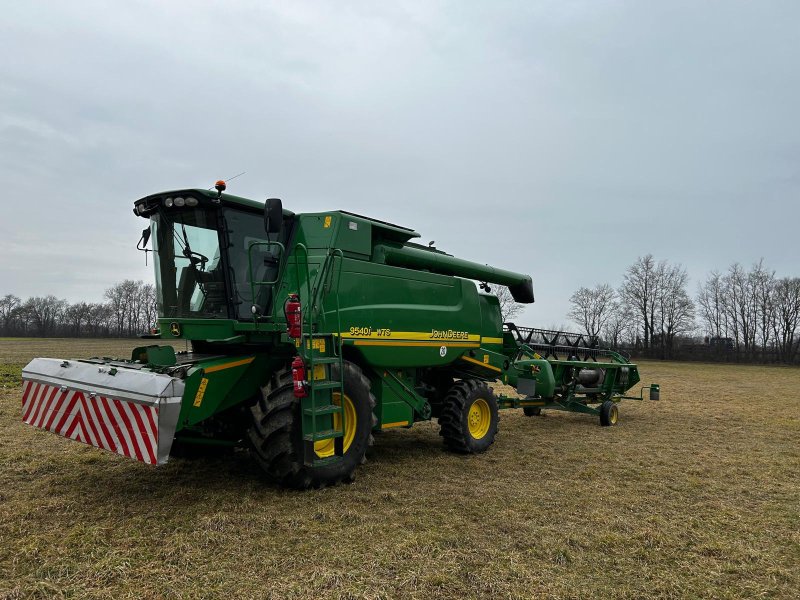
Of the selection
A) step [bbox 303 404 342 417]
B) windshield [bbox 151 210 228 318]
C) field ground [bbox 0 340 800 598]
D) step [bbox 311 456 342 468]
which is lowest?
field ground [bbox 0 340 800 598]

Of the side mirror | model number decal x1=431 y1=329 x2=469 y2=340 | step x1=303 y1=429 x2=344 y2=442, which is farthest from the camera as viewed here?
model number decal x1=431 y1=329 x2=469 y2=340

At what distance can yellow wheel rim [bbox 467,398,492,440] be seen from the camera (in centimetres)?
766

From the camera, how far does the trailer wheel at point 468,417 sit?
7206mm

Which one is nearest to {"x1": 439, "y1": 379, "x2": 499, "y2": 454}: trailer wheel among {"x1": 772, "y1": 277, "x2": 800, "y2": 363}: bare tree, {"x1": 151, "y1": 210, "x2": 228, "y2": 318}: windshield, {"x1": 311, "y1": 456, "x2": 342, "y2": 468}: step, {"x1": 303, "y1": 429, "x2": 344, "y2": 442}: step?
{"x1": 311, "y1": 456, "x2": 342, "y2": 468}: step

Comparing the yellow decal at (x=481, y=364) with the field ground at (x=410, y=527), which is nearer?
the field ground at (x=410, y=527)

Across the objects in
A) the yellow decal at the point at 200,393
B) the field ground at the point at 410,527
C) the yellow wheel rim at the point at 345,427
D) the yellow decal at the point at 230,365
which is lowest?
the field ground at the point at 410,527

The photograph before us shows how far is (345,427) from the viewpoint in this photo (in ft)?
18.3

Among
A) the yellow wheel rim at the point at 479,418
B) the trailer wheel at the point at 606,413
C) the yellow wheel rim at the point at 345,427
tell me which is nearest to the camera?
the yellow wheel rim at the point at 345,427

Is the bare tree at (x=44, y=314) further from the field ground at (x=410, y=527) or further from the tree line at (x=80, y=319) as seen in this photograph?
the field ground at (x=410, y=527)

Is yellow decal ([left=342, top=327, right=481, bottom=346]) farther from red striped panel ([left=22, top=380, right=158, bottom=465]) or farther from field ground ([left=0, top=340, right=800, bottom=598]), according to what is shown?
red striped panel ([left=22, top=380, right=158, bottom=465])

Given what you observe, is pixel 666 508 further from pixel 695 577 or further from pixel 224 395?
pixel 224 395

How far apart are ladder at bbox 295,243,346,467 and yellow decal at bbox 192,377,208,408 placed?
0.85 meters

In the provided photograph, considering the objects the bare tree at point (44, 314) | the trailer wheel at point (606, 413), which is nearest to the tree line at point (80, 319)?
the bare tree at point (44, 314)

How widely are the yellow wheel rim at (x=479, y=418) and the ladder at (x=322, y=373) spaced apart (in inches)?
105
